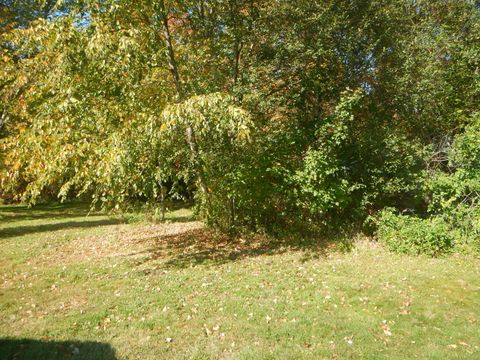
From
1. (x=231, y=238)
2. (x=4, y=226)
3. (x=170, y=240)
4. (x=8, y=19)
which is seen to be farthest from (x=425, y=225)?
(x=8, y=19)

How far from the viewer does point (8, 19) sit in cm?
1595

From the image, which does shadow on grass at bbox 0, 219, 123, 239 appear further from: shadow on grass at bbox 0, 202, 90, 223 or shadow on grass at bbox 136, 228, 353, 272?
shadow on grass at bbox 136, 228, 353, 272

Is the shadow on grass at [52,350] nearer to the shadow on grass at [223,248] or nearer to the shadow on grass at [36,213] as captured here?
the shadow on grass at [223,248]

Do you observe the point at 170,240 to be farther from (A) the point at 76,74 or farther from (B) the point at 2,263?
(A) the point at 76,74

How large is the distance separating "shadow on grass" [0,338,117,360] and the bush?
702 cm

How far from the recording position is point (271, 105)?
1031cm

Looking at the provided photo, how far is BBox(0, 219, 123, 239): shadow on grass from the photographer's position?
14.3 meters

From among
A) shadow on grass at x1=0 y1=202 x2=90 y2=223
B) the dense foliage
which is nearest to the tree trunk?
the dense foliage

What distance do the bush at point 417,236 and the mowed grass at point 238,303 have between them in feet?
1.20

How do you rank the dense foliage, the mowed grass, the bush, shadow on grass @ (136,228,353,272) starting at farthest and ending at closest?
shadow on grass @ (136,228,353,272)
the bush
the dense foliage
the mowed grass

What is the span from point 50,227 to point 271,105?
36.4 feet

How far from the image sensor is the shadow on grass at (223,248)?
919cm

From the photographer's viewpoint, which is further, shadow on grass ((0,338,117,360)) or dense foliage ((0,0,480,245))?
dense foliage ((0,0,480,245))

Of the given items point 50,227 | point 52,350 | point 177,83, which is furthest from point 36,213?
point 52,350
